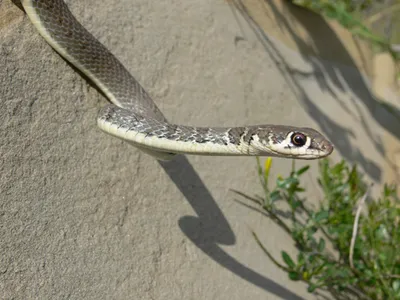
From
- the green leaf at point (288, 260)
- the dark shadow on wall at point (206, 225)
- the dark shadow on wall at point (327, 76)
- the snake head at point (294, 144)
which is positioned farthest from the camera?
the dark shadow on wall at point (327, 76)

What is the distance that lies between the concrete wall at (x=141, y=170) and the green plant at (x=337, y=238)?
0.27 ft

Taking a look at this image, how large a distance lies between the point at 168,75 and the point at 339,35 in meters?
2.01

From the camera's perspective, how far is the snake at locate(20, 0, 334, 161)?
70.6 inches

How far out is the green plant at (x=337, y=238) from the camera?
102 inches

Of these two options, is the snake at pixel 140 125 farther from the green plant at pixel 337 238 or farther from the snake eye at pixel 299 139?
the green plant at pixel 337 238

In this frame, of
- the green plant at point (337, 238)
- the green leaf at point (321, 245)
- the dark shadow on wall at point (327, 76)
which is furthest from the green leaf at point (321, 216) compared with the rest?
the dark shadow on wall at point (327, 76)

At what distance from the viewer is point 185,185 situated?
2.37m

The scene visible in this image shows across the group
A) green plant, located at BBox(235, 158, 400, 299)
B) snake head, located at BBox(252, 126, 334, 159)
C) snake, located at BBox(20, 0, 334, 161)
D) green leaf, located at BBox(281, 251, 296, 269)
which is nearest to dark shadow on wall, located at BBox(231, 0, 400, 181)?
green plant, located at BBox(235, 158, 400, 299)

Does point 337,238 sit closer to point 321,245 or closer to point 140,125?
point 321,245

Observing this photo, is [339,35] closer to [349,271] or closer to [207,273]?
[349,271]

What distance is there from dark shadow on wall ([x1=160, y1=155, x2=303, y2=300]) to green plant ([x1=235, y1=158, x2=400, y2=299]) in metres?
0.16

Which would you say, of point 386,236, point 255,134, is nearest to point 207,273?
point 255,134

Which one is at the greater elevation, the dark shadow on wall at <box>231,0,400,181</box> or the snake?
the snake

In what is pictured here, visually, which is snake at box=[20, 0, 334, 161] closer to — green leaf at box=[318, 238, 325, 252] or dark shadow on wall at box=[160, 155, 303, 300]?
dark shadow on wall at box=[160, 155, 303, 300]
